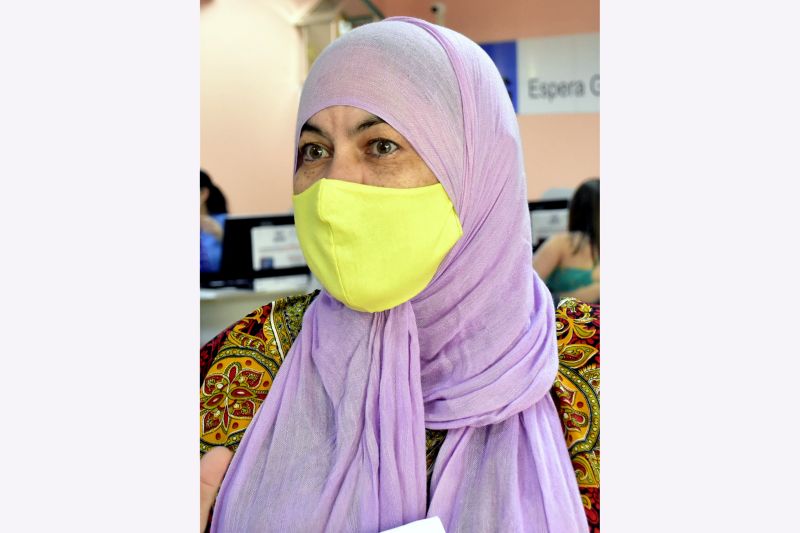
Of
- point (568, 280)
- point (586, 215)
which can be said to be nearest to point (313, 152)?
point (568, 280)

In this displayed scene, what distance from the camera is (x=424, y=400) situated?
1.01 meters

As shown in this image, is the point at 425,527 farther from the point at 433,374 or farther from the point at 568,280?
the point at 568,280

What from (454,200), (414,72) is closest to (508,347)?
(454,200)

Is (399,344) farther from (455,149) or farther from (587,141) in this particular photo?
(587,141)

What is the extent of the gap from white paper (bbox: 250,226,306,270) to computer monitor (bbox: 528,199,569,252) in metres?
0.93

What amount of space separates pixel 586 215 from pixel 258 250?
1293mm

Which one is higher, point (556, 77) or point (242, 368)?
point (556, 77)

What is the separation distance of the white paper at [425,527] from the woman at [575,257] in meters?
1.63

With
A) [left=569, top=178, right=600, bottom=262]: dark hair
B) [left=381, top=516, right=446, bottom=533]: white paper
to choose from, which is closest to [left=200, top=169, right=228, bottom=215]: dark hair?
[left=569, top=178, right=600, bottom=262]: dark hair

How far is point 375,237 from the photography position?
96 cm

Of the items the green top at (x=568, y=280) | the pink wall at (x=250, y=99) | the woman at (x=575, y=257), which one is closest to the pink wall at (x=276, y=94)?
the pink wall at (x=250, y=99)

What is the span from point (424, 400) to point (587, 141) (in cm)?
248

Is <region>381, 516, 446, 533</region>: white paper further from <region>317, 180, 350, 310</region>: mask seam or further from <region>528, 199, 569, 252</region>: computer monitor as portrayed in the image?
<region>528, 199, 569, 252</region>: computer monitor

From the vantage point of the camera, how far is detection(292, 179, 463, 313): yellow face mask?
37.2 inches
